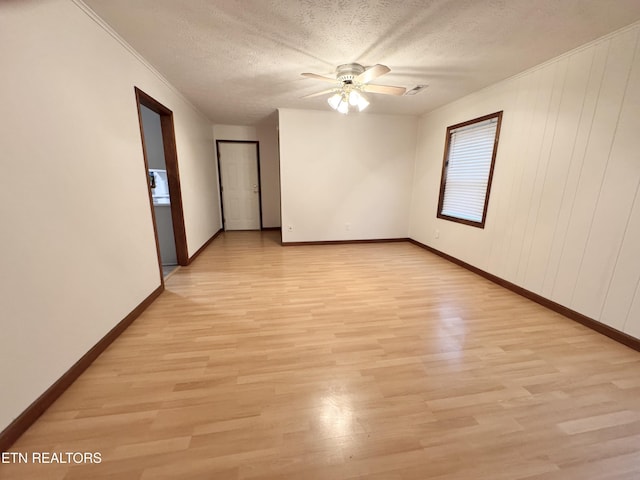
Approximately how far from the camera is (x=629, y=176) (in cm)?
198

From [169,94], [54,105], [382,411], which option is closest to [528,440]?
[382,411]

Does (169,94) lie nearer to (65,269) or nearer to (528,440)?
(65,269)

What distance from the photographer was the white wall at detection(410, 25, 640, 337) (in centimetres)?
198

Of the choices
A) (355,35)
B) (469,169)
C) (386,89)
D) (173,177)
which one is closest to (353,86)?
(386,89)

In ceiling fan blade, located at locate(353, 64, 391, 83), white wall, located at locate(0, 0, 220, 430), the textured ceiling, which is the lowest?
white wall, located at locate(0, 0, 220, 430)

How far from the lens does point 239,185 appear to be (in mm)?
6109

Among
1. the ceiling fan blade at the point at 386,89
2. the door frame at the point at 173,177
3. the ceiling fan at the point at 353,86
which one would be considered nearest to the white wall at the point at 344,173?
the ceiling fan at the point at 353,86

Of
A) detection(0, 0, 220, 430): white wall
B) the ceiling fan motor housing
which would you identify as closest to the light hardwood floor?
detection(0, 0, 220, 430): white wall

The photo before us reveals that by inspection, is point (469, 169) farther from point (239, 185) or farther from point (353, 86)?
point (239, 185)

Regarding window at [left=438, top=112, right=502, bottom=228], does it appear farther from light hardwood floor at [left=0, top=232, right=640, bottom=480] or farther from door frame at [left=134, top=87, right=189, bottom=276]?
door frame at [left=134, top=87, right=189, bottom=276]

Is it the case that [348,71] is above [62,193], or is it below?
above

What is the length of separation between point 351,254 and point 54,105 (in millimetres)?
3757

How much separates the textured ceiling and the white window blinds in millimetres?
692

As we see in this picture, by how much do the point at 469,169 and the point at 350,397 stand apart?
3574 mm
